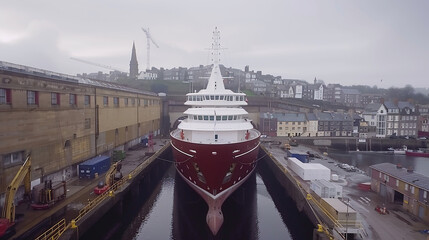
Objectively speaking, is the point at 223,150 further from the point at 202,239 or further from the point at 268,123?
the point at 268,123

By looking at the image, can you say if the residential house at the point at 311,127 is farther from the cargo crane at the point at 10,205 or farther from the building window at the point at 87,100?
the cargo crane at the point at 10,205

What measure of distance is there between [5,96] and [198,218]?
16996 mm

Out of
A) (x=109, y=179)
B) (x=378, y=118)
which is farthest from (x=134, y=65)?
(x=109, y=179)

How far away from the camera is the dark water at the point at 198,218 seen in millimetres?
21406

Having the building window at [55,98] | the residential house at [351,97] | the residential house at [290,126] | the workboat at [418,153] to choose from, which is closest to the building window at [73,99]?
the building window at [55,98]

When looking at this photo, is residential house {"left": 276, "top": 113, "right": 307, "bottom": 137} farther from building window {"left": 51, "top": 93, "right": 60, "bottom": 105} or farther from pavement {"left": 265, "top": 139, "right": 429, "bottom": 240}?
building window {"left": 51, "top": 93, "right": 60, "bottom": 105}

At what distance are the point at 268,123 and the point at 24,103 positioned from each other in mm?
55419

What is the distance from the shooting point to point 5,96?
17.9 meters

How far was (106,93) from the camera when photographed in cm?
3431

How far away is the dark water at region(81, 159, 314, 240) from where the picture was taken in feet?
70.2

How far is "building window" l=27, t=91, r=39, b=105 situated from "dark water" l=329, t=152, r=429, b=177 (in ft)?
158

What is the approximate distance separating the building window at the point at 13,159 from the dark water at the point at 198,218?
674 centimetres

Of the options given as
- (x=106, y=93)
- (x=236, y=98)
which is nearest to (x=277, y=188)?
(x=236, y=98)

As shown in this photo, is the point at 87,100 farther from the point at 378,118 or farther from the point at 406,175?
the point at 378,118
